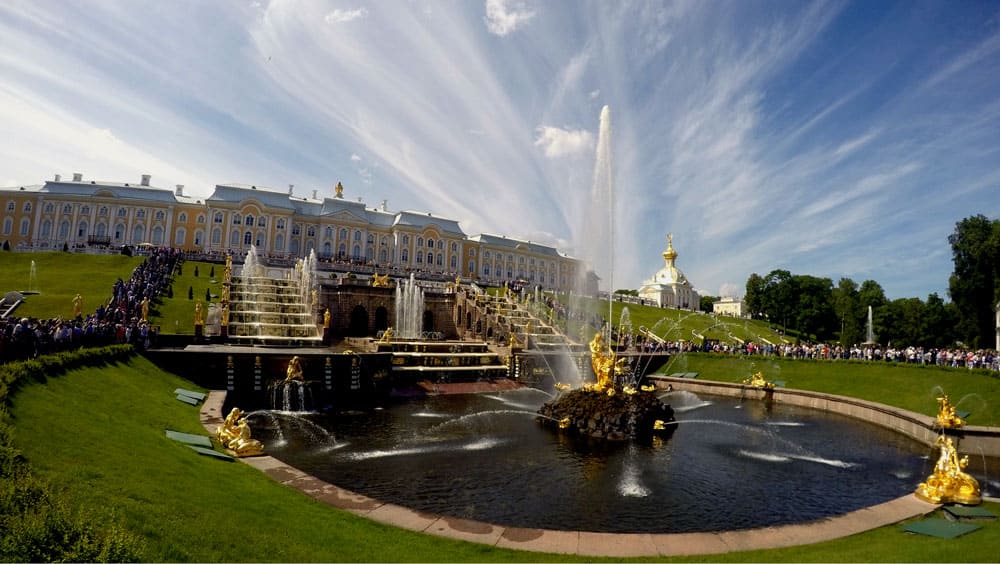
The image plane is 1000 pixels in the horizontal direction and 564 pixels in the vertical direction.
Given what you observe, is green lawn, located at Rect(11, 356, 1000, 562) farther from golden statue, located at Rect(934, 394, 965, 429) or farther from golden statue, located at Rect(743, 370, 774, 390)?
golden statue, located at Rect(743, 370, 774, 390)

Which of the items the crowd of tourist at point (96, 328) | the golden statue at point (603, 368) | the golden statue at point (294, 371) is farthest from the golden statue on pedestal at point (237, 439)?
the golden statue at point (603, 368)

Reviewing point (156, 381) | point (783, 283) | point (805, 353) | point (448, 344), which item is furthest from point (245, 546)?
point (783, 283)

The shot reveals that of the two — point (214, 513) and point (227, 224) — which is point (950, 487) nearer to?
point (214, 513)

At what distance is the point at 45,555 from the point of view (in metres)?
4.86

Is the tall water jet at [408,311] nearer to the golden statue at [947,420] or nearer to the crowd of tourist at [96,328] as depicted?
the crowd of tourist at [96,328]

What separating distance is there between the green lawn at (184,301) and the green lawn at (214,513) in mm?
22804

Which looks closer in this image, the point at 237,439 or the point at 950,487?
the point at 950,487

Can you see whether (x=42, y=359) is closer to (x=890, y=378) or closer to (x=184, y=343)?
(x=184, y=343)

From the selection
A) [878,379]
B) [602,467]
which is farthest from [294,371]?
[878,379]

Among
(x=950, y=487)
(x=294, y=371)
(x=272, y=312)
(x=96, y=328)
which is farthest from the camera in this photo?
(x=272, y=312)

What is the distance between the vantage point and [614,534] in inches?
346

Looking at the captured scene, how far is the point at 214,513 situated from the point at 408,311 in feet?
122

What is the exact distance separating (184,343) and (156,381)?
779 cm

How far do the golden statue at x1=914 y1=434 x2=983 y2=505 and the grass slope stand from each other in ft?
43.5
